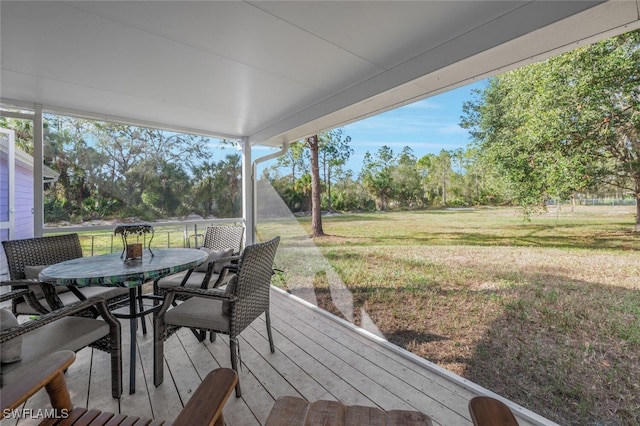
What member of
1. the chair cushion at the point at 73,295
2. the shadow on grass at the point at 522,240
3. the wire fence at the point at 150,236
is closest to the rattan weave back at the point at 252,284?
the chair cushion at the point at 73,295

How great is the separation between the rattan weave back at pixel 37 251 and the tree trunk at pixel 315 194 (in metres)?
2.66

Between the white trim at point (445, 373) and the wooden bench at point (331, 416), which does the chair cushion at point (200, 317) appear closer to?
the wooden bench at point (331, 416)

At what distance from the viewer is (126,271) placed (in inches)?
79.0

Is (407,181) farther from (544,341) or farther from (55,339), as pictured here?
(55,339)

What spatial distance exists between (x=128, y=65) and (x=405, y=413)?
2.92 meters

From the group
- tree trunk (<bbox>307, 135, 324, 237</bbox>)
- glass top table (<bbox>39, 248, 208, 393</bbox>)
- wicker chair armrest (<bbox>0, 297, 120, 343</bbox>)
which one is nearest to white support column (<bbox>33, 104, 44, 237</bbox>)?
glass top table (<bbox>39, 248, 208, 393</bbox>)

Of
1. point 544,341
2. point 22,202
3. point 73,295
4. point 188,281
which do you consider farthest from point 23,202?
point 544,341

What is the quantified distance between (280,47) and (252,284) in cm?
172

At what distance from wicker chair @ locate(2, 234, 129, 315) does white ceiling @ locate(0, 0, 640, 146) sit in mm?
1470

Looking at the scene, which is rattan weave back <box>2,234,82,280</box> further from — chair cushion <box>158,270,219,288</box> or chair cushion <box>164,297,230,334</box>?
chair cushion <box>164,297,230,334</box>

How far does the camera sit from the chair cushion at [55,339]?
142 centimetres

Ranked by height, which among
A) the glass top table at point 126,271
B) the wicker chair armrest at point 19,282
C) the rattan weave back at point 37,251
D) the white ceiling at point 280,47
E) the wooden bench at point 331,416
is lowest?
the wooden bench at point 331,416

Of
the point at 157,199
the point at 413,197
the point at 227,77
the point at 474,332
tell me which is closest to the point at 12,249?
the point at 157,199

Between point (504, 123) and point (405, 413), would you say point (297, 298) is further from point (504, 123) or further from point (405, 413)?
point (504, 123)
